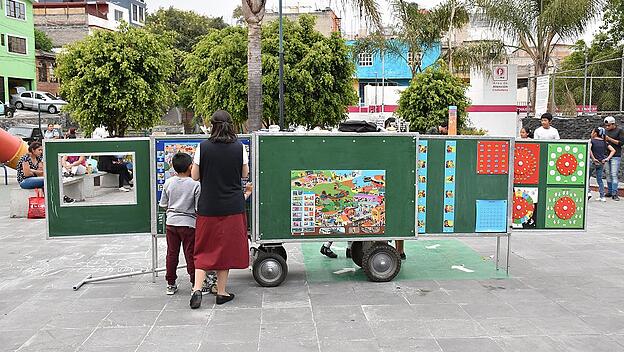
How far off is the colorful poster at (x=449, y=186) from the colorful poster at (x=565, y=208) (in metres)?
1.16

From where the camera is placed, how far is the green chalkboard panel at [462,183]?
7.02 m

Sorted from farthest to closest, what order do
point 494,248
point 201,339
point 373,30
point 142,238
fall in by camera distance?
point 373,30
point 142,238
point 494,248
point 201,339

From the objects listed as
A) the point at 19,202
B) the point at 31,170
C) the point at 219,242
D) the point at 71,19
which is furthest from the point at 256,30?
the point at 71,19

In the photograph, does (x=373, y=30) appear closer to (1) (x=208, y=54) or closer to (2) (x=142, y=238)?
(2) (x=142, y=238)

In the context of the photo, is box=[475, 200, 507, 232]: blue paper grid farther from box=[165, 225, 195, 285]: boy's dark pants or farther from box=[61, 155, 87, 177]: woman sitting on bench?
box=[61, 155, 87, 177]: woman sitting on bench

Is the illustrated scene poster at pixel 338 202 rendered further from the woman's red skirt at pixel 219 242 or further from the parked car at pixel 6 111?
the parked car at pixel 6 111

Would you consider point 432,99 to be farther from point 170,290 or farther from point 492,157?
point 170,290

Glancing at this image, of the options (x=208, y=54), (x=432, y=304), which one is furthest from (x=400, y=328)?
(x=208, y=54)

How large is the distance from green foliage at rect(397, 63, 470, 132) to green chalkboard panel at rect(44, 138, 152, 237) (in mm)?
16774

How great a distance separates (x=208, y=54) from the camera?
23344 millimetres

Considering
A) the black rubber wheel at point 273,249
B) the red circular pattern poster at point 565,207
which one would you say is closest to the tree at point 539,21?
the red circular pattern poster at point 565,207

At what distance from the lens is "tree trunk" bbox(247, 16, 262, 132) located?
40.9 ft

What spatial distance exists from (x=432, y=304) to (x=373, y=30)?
26.3ft

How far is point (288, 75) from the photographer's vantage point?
22094 millimetres
